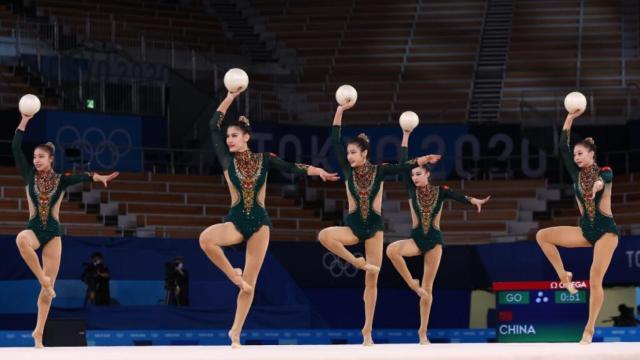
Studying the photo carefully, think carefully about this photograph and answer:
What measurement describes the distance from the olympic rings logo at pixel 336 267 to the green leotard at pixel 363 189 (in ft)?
21.4

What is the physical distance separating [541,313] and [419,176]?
3371 millimetres

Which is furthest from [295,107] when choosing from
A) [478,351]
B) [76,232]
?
[478,351]

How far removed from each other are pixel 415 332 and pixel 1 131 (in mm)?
7567

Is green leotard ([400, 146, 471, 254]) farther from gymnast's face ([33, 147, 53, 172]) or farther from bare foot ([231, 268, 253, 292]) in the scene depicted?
gymnast's face ([33, 147, 53, 172])

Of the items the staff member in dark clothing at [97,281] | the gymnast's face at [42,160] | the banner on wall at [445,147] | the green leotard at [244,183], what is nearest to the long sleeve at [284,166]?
the green leotard at [244,183]

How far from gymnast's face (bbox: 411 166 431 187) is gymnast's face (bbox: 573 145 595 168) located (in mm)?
1723

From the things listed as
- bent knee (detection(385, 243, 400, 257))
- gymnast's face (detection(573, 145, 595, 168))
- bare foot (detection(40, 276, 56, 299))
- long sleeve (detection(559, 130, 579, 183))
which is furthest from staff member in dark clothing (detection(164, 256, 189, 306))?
gymnast's face (detection(573, 145, 595, 168))

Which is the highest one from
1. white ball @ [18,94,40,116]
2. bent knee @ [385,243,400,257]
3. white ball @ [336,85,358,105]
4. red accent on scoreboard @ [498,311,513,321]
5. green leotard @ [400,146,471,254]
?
white ball @ [336,85,358,105]

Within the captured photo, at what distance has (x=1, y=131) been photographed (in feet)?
67.9

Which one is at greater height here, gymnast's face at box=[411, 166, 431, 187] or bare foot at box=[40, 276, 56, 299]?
gymnast's face at box=[411, 166, 431, 187]

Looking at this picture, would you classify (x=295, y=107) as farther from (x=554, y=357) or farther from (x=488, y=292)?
(x=554, y=357)

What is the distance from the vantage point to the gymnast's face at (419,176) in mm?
13367

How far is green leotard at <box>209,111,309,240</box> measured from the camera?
11.7 m

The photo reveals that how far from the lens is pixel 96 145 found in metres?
20.5
